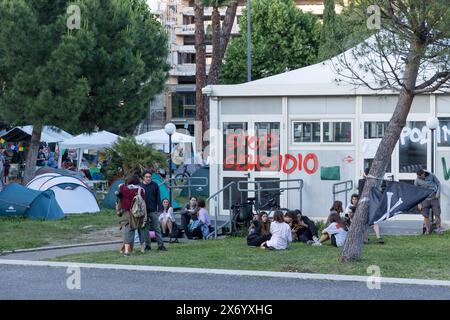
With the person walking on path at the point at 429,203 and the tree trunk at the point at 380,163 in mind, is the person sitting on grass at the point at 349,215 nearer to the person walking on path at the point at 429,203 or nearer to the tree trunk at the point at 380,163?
the person walking on path at the point at 429,203

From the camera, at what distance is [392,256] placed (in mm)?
15070

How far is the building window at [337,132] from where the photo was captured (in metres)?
20.5

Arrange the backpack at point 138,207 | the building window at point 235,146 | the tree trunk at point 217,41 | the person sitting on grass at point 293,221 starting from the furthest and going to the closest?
the tree trunk at point 217,41 < the building window at point 235,146 < the person sitting on grass at point 293,221 < the backpack at point 138,207

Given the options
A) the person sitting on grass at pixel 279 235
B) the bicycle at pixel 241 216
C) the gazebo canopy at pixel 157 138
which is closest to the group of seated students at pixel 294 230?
the person sitting on grass at pixel 279 235

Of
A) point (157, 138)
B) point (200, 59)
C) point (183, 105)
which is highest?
point (183, 105)

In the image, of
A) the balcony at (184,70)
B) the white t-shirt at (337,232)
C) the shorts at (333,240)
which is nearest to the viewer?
the white t-shirt at (337,232)

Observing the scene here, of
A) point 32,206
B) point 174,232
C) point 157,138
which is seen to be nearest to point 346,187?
point 174,232

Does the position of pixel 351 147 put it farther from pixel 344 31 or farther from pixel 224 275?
pixel 224 275

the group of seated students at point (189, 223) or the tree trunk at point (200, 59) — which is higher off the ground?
the tree trunk at point (200, 59)

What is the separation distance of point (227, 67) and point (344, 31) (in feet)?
158

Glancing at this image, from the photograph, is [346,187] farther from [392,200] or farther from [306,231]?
[392,200]

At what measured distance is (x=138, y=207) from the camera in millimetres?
16094

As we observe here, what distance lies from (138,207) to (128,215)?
0.24 metres

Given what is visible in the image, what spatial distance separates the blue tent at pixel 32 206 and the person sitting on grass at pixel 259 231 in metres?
7.17
